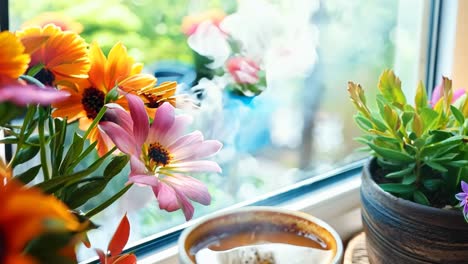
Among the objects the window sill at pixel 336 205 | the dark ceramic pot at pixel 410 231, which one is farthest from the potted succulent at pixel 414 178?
the window sill at pixel 336 205

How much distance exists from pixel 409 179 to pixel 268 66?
0.23 meters

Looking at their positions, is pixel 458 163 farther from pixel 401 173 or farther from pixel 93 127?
pixel 93 127

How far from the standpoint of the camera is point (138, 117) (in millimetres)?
339

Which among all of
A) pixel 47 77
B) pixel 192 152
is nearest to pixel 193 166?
pixel 192 152

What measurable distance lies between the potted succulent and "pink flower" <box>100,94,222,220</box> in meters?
0.27

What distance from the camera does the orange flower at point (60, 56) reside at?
35 cm

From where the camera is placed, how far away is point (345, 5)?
0.80m

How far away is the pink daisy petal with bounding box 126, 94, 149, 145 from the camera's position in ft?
1.11

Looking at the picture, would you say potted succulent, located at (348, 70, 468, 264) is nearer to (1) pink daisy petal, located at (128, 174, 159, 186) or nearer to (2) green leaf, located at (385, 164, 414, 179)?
(2) green leaf, located at (385, 164, 414, 179)

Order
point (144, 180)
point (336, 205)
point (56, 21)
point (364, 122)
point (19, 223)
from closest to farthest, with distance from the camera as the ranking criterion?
point (19, 223), point (144, 180), point (56, 21), point (364, 122), point (336, 205)

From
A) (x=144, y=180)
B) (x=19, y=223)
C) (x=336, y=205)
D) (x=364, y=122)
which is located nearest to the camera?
(x=19, y=223)

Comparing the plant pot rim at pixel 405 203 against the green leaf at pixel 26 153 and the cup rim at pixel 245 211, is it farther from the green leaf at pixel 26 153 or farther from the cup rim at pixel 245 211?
the green leaf at pixel 26 153

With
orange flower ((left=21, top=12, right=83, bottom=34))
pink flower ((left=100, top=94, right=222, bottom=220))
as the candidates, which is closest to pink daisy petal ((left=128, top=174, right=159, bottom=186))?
pink flower ((left=100, top=94, right=222, bottom=220))

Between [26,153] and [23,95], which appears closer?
[23,95]
